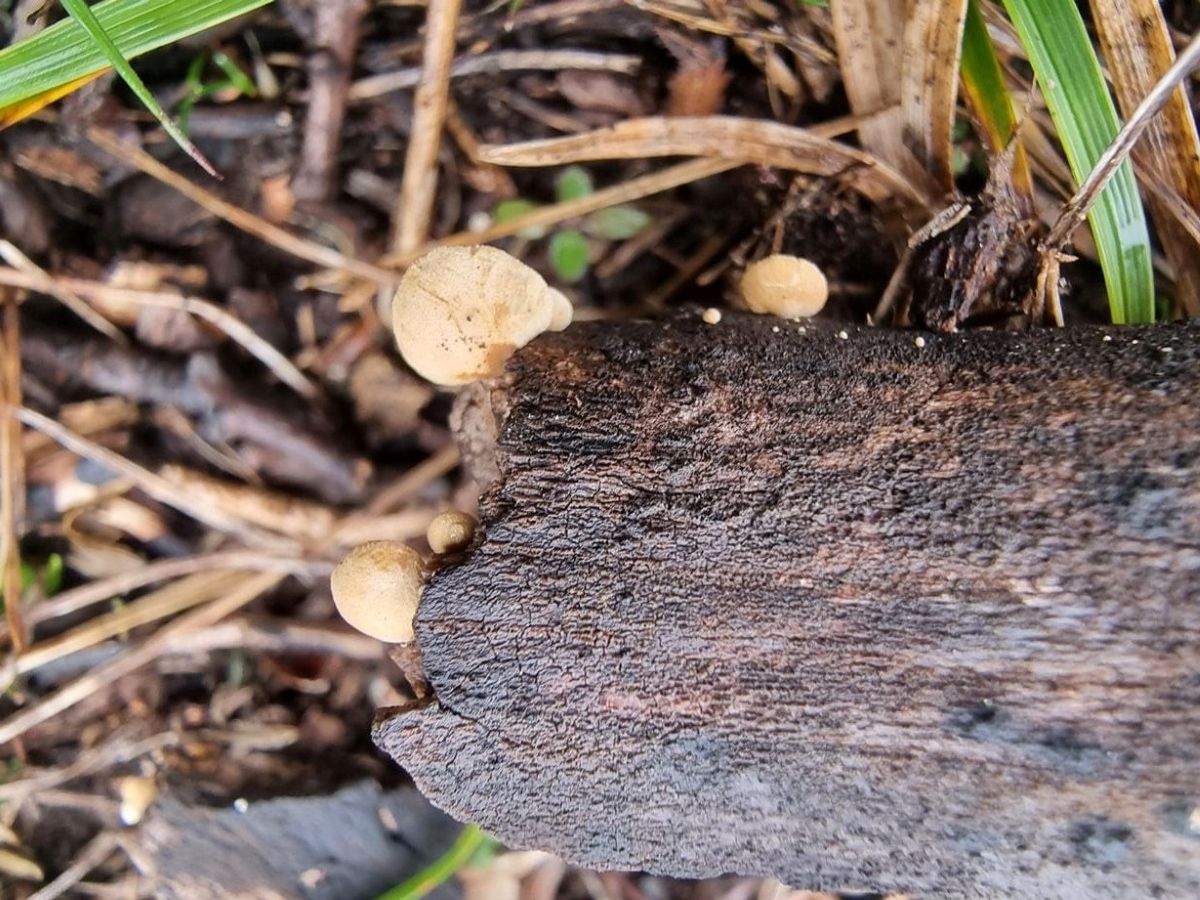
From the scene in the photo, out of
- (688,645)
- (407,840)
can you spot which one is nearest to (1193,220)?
(688,645)

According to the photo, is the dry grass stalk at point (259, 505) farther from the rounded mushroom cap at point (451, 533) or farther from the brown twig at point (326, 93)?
the rounded mushroom cap at point (451, 533)

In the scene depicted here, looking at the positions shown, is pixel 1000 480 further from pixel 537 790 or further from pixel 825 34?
pixel 825 34

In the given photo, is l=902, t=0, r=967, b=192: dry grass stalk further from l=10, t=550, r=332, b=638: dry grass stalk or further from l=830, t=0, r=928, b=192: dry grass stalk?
l=10, t=550, r=332, b=638: dry grass stalk

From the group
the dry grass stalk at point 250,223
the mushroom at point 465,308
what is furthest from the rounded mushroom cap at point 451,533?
the dry grass stalk at point 250,223

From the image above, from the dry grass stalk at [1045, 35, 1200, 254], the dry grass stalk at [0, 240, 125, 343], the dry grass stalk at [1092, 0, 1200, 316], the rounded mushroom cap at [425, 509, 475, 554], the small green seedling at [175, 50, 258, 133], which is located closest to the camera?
the dry grass stalk at [1045, 35, 1200, 254]

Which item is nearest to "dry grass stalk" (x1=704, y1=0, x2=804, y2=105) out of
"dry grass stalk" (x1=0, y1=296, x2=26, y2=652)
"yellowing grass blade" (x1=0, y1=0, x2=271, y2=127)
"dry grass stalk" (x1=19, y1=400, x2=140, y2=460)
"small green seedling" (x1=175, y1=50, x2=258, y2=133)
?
"yellowing grass blade" (x1=0, y1=0, x2=271, y2=127)

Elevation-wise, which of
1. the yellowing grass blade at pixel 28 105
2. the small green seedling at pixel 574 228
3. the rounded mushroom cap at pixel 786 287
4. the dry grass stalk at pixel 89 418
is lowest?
the dry grass stalk at pixel 89 418
